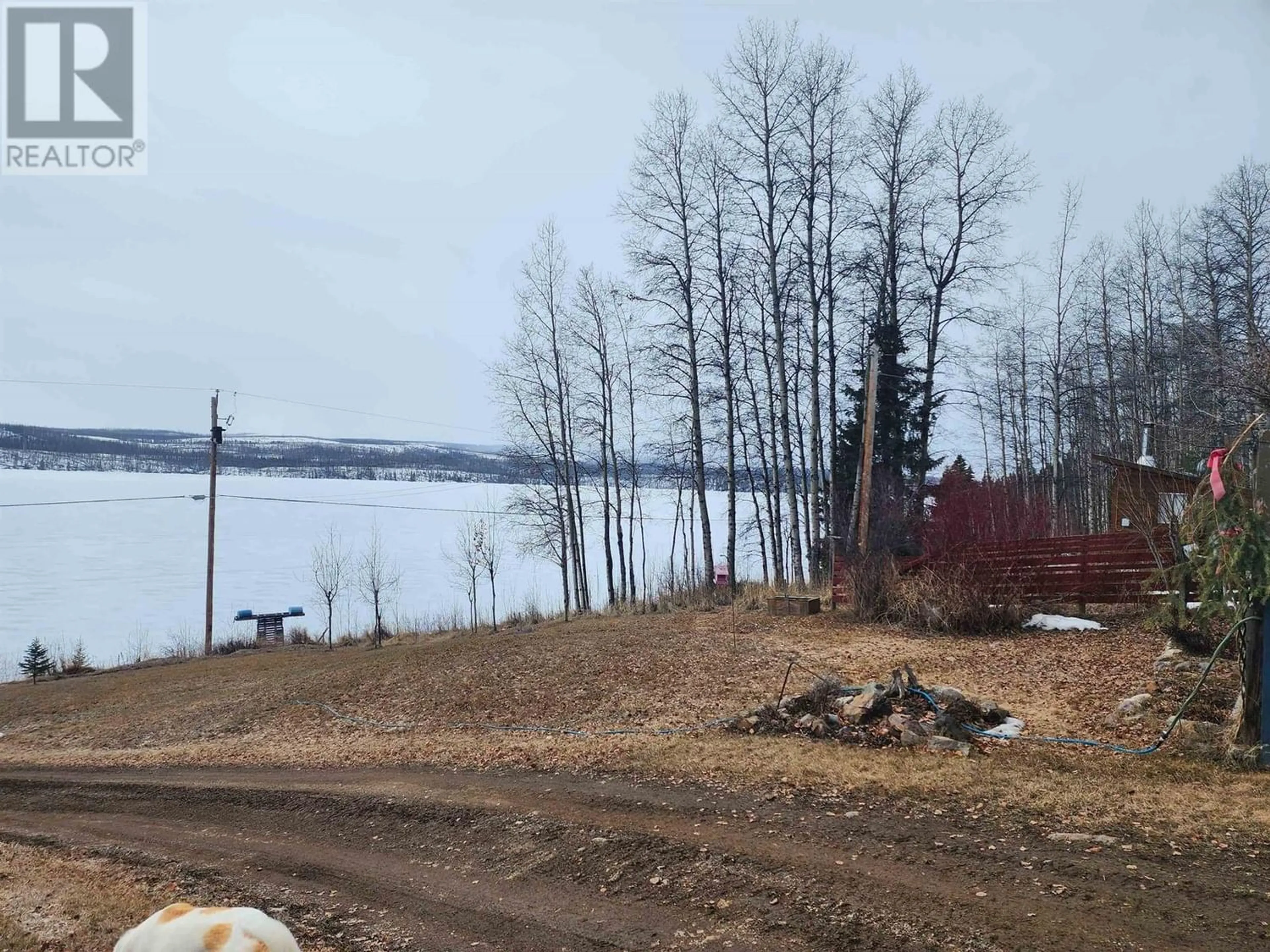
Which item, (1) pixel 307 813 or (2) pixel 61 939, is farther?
(1) pixel 307 813

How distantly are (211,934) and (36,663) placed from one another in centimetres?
2394

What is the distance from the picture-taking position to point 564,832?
21.1 feet

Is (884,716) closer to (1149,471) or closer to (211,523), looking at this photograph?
(1149,471)

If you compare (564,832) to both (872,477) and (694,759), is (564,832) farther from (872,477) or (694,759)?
(872,477)

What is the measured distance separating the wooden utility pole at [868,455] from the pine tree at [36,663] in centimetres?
2090

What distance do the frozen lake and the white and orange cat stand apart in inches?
868

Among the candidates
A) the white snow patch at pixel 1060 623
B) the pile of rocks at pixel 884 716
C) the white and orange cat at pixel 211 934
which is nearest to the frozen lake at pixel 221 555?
the white snow patch at pixel 1060 623

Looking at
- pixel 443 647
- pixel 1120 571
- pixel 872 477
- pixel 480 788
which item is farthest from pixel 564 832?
pixel 872 477

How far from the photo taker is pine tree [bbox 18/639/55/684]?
867 inches

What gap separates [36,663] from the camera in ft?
72.6

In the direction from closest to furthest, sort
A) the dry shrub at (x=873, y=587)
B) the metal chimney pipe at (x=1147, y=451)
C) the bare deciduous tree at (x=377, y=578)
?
1. the dry shrub at (x=873, y=587)
2. the metal chimney pipe at (x=1147, y=451)
3. the bare deciduous tree at (x=377, y=578)

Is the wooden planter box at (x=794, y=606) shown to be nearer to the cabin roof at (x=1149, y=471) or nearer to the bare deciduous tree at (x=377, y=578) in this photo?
the cabin roof at (x=1149, y=471)

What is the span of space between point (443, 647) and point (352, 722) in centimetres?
538

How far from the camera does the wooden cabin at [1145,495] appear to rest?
1395cm
